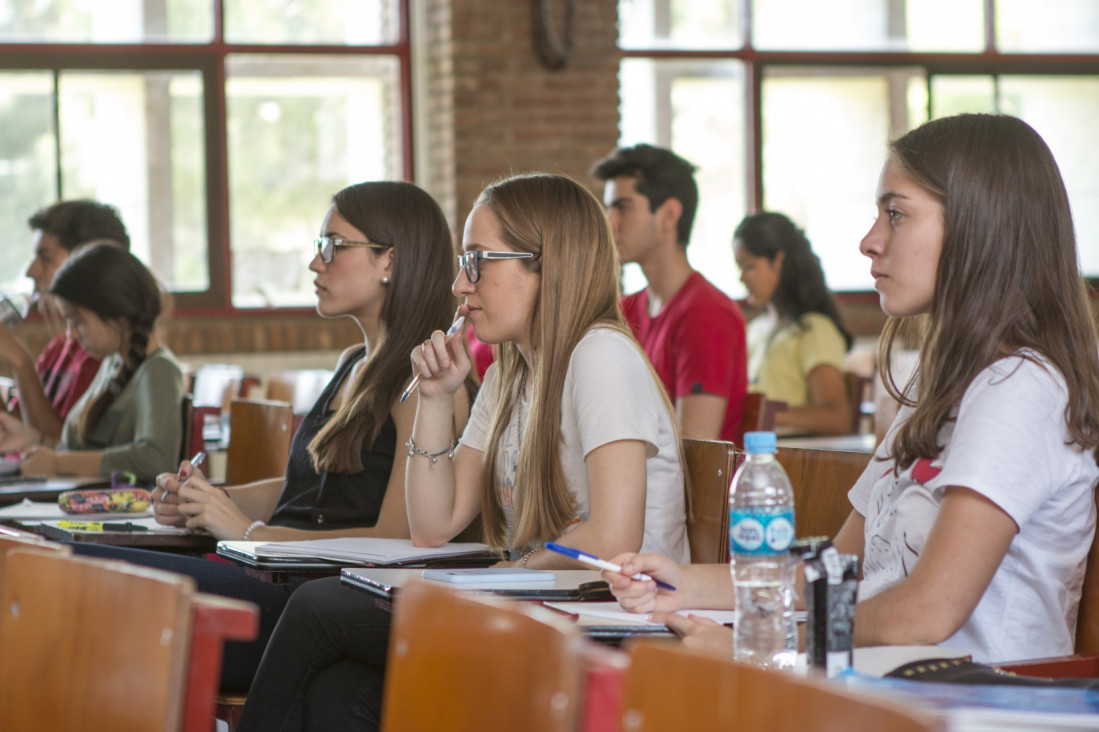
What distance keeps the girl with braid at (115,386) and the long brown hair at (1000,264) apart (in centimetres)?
241

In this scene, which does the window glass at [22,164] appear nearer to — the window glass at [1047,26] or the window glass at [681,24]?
the window glass at [681,24]

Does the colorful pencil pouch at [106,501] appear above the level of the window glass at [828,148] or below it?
below

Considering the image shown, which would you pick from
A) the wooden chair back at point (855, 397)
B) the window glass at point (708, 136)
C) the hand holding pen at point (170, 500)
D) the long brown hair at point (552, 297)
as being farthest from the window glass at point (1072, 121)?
the hand holding pen at point (170, 500)

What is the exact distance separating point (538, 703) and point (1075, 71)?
7767 millimetres

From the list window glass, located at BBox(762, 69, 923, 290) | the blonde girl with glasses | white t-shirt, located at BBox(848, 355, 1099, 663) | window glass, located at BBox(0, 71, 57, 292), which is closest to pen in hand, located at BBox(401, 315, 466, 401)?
the blonde girl with glasses

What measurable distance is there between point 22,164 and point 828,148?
4307mm

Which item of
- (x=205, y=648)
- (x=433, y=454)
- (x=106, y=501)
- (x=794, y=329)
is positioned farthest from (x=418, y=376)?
(x=794, y=329)

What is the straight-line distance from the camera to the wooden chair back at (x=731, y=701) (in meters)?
0.90

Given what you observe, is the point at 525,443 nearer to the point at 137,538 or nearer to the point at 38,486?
the point at 137,538

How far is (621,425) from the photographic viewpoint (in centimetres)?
210

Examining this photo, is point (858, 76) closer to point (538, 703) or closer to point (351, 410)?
point (351, 410)

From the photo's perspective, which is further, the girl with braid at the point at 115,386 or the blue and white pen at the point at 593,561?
the girl with braid at the point at 115,386

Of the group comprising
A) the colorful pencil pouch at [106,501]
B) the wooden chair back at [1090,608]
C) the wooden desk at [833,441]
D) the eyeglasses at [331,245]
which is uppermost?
the eyeglasses at [331,245]

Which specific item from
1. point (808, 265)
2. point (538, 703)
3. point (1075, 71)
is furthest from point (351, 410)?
point (1075, 71)
